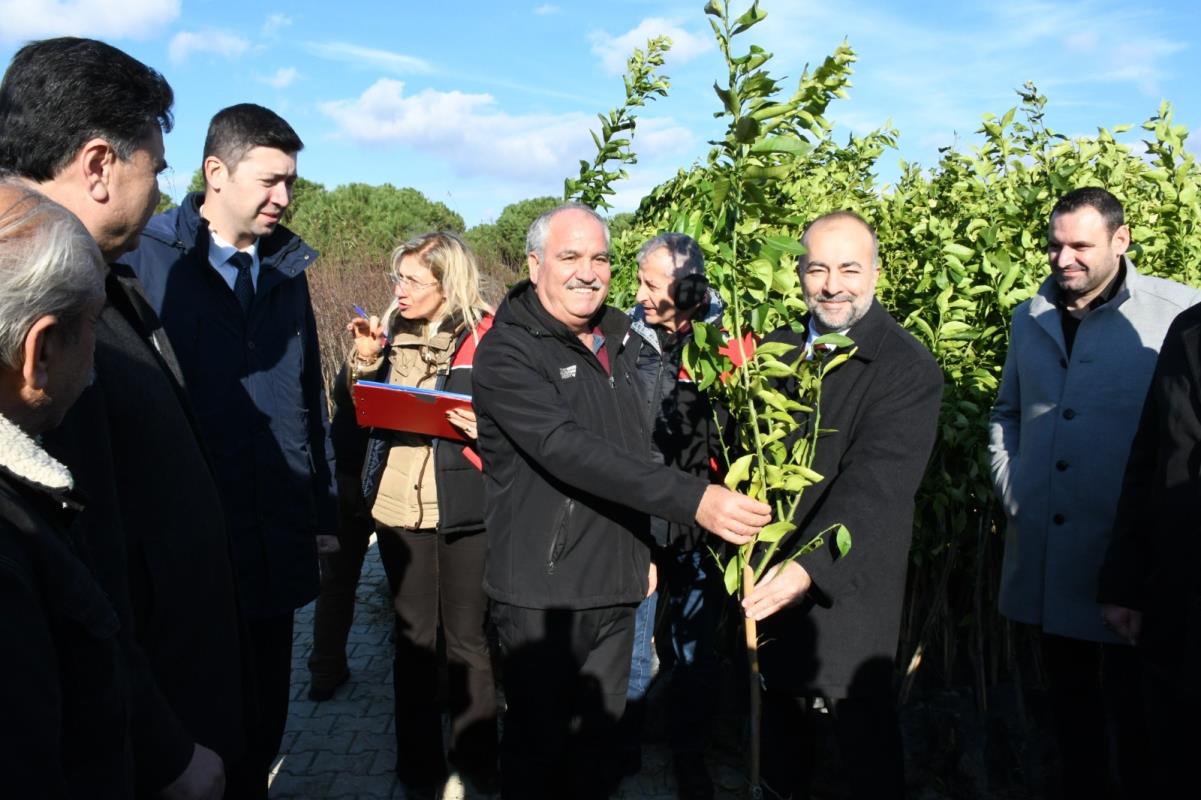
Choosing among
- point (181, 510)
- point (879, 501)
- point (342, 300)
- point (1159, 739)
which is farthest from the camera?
point (342, 300)

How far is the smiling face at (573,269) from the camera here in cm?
330

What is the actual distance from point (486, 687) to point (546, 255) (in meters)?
1.99

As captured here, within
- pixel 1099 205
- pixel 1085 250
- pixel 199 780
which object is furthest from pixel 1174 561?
pixel 199 780

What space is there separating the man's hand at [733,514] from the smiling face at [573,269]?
875 mm

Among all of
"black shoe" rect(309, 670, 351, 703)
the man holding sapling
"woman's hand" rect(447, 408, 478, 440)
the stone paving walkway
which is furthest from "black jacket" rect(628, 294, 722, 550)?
"black shoe" rect(309, 670, 351, 703)

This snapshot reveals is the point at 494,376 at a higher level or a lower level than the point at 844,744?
higher

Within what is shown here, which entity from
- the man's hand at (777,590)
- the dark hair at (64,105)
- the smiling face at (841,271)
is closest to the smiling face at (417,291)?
the smiling face at (841,271)

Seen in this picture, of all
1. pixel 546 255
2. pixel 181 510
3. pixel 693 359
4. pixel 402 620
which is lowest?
pixel 402 620

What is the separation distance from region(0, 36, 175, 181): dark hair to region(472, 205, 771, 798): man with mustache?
1.36 m

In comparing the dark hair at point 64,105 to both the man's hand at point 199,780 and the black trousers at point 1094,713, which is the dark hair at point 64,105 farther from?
the black trousers at point 1094,713

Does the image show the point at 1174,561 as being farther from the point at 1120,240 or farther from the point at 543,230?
the point at 543,230

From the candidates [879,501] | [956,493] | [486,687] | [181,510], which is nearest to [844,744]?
[879,501]

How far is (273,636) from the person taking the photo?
3.29m

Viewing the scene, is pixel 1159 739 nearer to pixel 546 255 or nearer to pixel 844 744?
pixel 844 744
